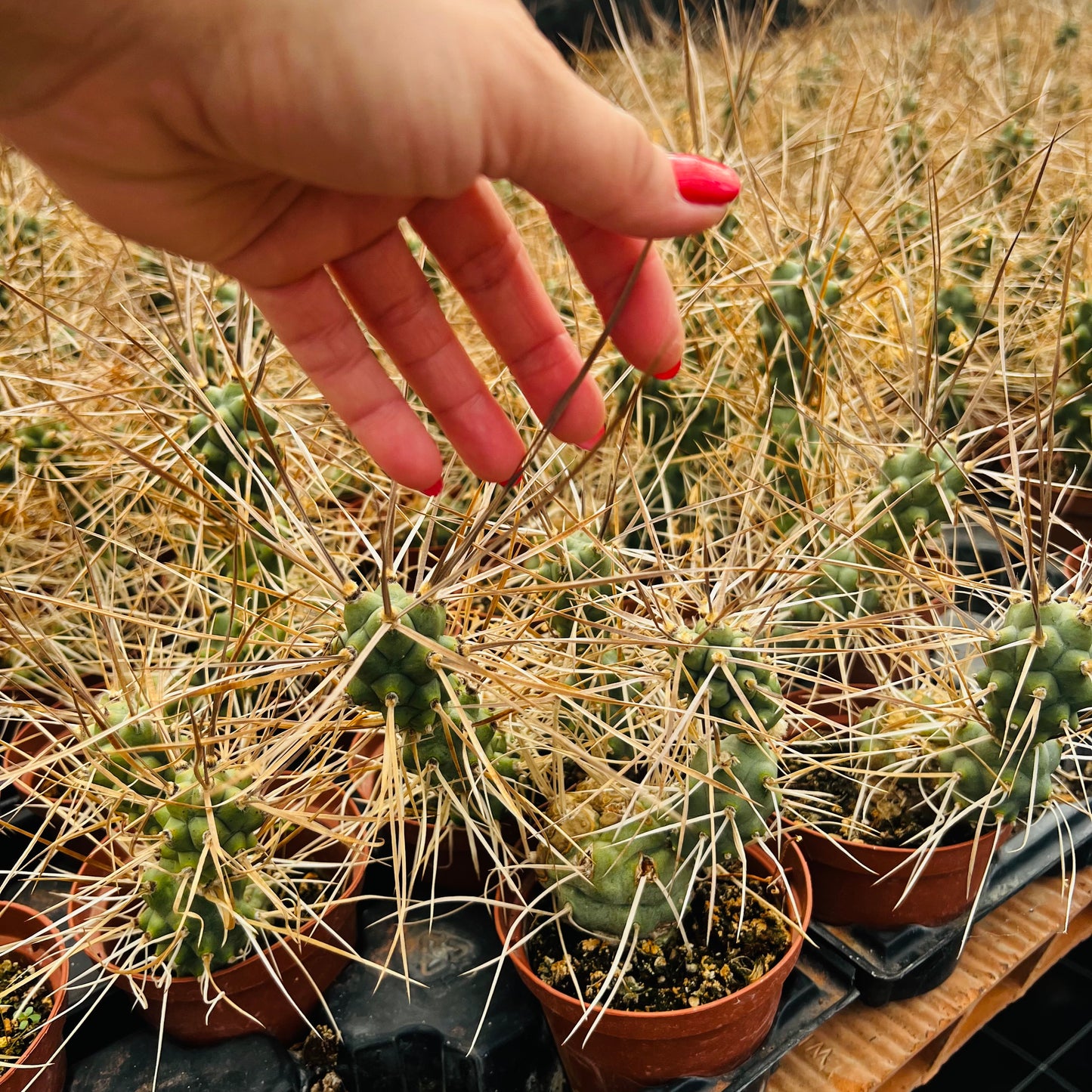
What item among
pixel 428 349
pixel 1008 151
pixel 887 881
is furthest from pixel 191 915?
pixel 1008 151

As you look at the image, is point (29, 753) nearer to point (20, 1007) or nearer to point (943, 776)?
point (20, 1007)

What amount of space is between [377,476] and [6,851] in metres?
0.59

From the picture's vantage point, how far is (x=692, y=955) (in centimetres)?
79

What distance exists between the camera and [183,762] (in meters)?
0.78

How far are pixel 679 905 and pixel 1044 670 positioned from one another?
0.34 m

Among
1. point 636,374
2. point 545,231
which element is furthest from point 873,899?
point 545,231

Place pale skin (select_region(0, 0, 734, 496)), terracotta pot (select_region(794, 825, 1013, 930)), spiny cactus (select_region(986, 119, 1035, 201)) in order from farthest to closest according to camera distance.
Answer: spiny cactus (select_region(986, 119, 1035, 201)), terracotta pot (select_region(794, 825, 1013, 930)), pale skin (select_region(0, 0, 734, 496))

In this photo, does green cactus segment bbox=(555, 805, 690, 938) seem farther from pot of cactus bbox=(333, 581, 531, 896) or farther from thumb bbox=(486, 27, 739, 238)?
thumb bbox=(486, 27, 739, 238)

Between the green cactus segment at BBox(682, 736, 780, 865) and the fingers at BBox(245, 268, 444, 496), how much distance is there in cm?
29

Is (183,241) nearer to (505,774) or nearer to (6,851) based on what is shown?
(505,774)

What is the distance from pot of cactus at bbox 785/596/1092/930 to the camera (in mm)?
706

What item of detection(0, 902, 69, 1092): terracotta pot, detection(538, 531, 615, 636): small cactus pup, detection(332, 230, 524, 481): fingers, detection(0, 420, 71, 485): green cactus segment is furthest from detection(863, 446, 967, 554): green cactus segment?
detection(0, 420, 71, 485): green cactus segment

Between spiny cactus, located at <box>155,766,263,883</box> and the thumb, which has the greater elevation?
the thumb

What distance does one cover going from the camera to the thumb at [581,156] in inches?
19.4
